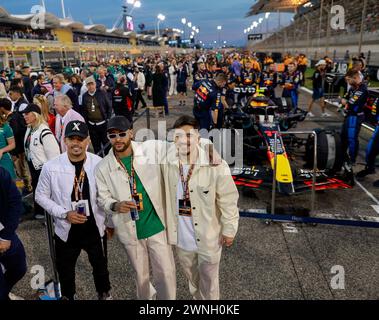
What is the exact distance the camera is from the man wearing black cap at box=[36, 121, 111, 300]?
9.11ft

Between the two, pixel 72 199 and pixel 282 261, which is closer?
pixel 72 199

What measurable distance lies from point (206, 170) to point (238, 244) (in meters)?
2.03

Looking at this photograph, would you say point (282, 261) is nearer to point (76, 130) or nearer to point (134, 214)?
point (134, 214)

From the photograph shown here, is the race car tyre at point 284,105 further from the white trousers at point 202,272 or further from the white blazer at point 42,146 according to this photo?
the white trousers at point 202,272

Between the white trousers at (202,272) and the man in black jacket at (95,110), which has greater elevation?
the man in black jacket at (95,110)

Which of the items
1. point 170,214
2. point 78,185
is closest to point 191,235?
point 170,214

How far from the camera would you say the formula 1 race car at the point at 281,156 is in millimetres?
5070

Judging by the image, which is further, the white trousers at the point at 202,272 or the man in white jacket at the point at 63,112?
the man in white jacket at the point at 63,112

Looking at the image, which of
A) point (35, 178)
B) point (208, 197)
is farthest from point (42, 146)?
point (208, 197)

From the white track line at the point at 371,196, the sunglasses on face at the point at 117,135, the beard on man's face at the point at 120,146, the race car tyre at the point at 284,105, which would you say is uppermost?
the sunglasses on face at the point at 117,135

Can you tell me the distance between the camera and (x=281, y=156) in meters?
5.45

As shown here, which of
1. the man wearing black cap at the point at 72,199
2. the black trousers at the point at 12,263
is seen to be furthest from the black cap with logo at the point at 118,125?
the black trousers at the point at 12,263

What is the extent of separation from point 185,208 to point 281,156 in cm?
328

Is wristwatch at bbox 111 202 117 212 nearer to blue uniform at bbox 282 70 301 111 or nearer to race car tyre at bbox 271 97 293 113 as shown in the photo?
race car tyre at bbox 271 97 293 113
